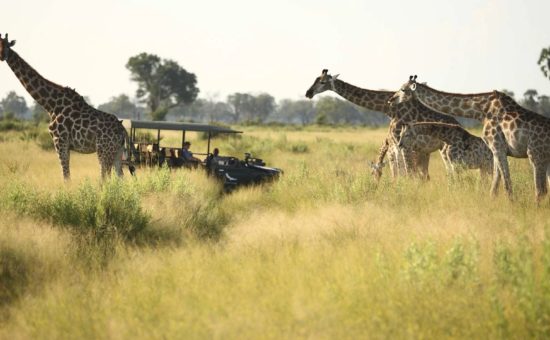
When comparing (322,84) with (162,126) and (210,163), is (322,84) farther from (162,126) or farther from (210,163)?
(162,126)

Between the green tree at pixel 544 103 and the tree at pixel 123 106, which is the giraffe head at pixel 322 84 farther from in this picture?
the tree at pixel 123 106

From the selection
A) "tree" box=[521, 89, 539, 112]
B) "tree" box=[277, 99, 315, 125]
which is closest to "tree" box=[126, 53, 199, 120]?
"tree" box=[521, 89, 539, 112]

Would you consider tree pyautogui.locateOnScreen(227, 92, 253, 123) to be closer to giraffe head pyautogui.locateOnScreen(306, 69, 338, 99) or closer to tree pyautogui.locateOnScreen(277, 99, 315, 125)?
tree pyautogui.locateOnScreen(277, 99, 315, 125)

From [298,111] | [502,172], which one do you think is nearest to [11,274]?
[502,172]

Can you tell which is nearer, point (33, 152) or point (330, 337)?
point (330, 337)

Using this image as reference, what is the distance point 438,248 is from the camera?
7680mm

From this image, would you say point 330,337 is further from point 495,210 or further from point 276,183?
point 276,183

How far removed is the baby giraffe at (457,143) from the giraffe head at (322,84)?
7.54ft

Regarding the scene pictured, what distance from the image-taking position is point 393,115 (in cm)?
1516

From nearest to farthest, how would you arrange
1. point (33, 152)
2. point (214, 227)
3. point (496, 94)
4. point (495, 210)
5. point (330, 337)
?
point (330, 337), point (495, 210), point (214, 227), point (496, 94), point (33, 152)

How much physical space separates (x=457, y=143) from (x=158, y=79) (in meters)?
75.5

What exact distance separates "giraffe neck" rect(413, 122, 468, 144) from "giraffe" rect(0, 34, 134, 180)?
690 cm

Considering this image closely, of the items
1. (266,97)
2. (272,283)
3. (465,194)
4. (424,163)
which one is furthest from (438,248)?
(266,97)

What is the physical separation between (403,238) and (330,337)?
9.94 feet
